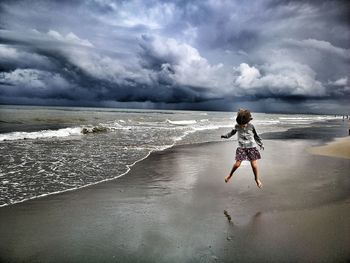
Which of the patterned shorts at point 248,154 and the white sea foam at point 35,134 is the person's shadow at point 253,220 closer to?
the patterned shorts at point 248,154

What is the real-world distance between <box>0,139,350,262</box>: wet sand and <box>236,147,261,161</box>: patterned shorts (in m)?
0.76

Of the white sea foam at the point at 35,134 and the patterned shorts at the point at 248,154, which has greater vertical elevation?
the patterned shorts at the point at 248,154

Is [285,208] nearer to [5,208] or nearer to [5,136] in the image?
[5,208]

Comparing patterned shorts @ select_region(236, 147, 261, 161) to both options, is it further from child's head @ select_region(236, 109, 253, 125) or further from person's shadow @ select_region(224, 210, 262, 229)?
person's shadow @ select_region(224, 210, 262, 229)

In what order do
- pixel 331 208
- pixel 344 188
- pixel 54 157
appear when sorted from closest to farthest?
pixel 331 208
pixel 344 188
pixel 54 157

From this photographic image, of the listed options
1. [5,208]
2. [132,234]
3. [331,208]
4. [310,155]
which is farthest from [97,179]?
[310,155]

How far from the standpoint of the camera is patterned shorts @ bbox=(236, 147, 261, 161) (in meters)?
7.21

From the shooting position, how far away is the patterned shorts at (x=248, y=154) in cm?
721

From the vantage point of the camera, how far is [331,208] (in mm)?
5828

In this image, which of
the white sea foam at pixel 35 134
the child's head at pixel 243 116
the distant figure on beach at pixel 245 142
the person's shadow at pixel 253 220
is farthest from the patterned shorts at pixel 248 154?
the white sea foam at pixel 35 134

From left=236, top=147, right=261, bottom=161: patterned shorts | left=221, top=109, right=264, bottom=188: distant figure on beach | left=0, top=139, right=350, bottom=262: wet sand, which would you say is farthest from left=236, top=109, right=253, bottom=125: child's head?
left=0, top=139, right=350, bottom=262: wet sand

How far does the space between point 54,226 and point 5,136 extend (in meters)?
17.2

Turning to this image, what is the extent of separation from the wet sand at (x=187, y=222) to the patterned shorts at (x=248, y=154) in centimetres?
76

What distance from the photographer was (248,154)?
725 cm
